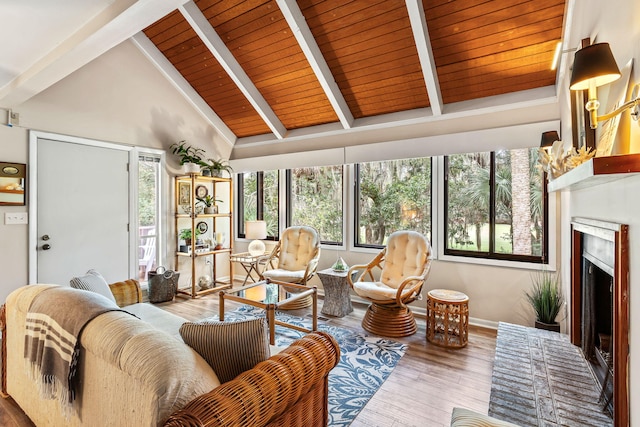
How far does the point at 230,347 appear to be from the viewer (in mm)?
1378

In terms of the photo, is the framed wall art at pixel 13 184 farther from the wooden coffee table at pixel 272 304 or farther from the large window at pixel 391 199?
the large window at pixel 391 199

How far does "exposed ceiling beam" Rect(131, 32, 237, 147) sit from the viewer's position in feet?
14.4

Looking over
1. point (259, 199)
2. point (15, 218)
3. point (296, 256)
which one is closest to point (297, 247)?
point (296, 256)

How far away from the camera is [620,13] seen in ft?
5.19

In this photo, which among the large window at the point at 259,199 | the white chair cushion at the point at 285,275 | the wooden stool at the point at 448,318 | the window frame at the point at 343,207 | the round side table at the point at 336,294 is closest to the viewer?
the wooden stool at the point at 448,318

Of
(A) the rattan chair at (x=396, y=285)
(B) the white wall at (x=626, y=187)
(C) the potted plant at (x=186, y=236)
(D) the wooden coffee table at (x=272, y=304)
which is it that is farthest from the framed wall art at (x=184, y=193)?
(B) the white wall at (x=626, y=187)

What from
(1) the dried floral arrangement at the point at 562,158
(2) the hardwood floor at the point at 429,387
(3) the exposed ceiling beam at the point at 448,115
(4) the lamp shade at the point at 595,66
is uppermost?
(3) the exposed ceiling beam at the point at 448,115

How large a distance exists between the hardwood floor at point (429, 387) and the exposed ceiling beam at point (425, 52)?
2560mm

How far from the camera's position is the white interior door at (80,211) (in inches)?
144

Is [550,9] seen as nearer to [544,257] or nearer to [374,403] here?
[544,257]

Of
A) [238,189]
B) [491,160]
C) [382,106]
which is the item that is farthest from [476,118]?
[238,189]

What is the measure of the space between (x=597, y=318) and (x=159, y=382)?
2425mm

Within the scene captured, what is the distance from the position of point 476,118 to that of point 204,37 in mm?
3248

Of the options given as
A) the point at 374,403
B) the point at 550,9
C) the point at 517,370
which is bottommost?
the point at 374,403
